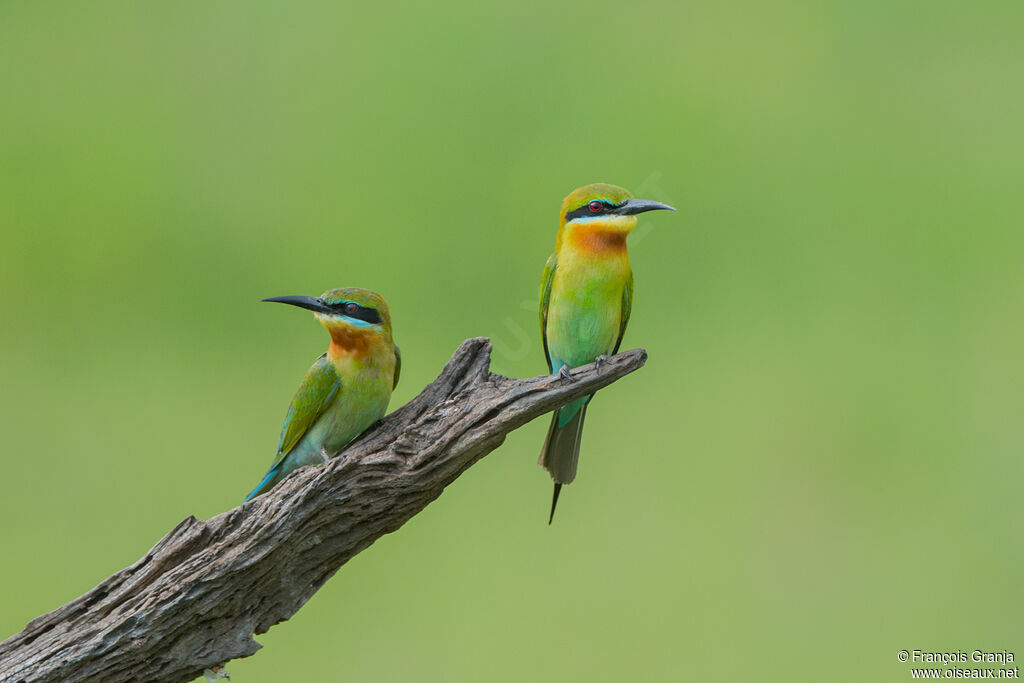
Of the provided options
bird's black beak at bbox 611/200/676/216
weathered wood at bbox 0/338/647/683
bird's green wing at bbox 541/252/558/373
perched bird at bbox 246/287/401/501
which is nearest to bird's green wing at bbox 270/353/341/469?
perched bird at bbox 246/287/401/501

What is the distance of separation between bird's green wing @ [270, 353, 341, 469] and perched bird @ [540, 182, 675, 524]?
27.3 inches

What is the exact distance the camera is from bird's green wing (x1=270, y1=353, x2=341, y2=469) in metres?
2.94

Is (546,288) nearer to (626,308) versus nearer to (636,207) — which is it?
(626,308)

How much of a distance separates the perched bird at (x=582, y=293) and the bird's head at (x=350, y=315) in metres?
0.54

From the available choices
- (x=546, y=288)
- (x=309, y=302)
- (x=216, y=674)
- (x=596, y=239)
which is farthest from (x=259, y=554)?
(x=596, y=239)

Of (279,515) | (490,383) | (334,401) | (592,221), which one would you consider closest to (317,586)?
(279,515)

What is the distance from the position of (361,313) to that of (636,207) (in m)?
0.87

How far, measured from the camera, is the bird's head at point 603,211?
276cm

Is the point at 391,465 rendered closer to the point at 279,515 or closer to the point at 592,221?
the point at 279,515

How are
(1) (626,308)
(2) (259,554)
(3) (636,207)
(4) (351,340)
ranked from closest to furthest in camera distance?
(2) (259,554) → (3) (636,207) → (4) (351,340) → (1) (626,308)

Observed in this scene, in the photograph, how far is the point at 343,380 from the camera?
2912 mm

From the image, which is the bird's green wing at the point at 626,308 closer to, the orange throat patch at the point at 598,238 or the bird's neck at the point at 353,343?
the orange throat patch at the point at 598,238

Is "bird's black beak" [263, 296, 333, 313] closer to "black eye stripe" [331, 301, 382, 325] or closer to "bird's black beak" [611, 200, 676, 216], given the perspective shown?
"black eye stripe" [331, 301, 382, 325]

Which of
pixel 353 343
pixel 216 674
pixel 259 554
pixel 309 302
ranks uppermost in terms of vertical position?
pixel 309 302
